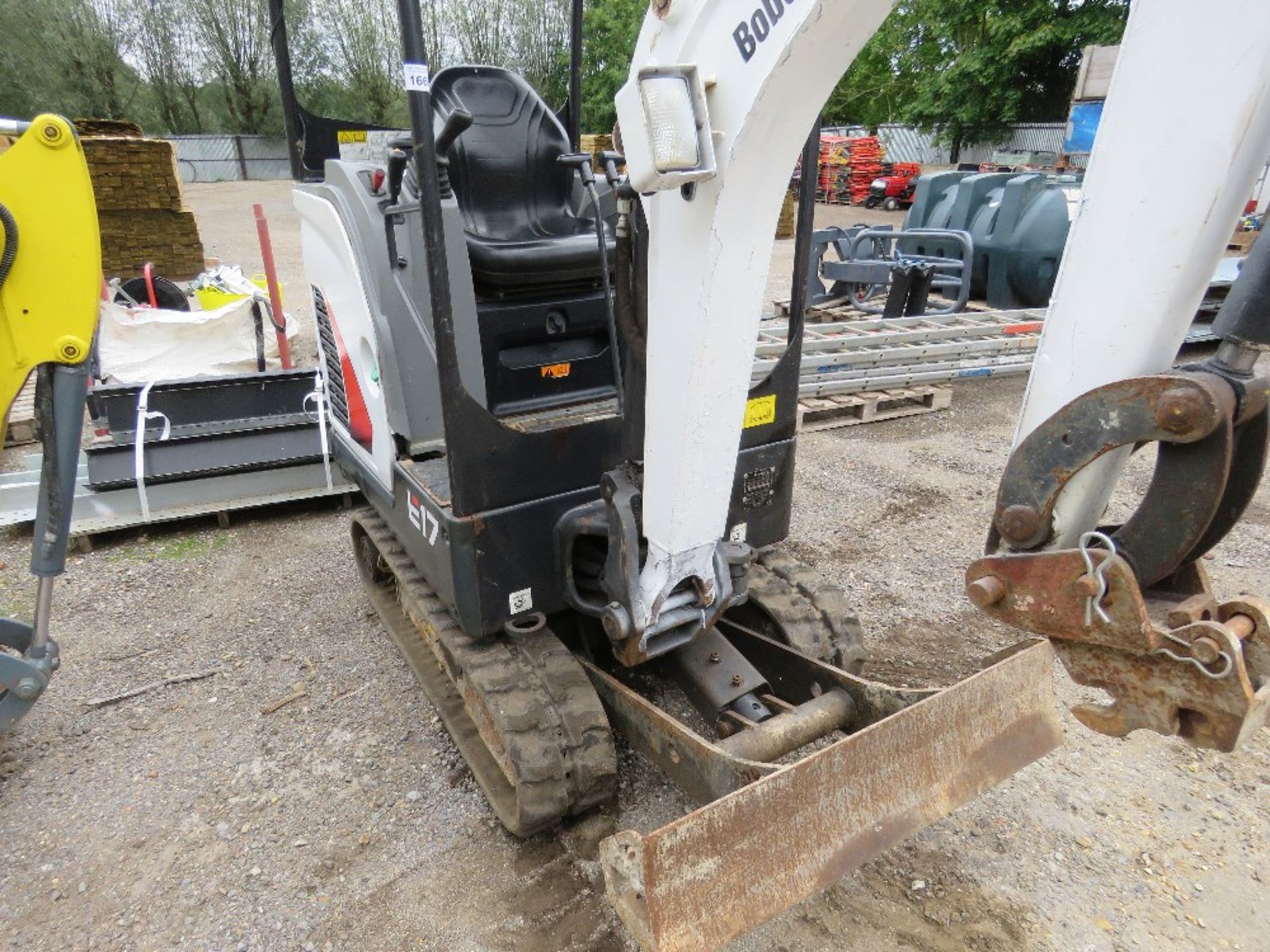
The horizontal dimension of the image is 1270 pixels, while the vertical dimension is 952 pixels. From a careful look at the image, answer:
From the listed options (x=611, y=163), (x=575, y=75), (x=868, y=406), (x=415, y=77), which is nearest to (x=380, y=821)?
(x=415, y=77)

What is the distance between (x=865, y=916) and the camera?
228 cm

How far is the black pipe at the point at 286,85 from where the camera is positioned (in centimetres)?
329

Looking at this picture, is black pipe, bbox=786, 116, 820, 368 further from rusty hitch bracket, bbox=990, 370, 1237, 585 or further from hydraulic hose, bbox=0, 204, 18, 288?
hydraulic hose, bbox=0, 204, 18, 288

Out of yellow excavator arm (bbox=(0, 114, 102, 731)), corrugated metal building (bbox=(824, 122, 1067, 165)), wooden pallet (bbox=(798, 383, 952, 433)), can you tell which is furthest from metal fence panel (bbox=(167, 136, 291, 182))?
yellow excavator arm (bbox=(0, 114, 102, 731))

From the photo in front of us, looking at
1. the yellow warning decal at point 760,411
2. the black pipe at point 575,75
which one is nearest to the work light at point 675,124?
the yellow warning decal at point 760,411

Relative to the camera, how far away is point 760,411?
2.64m

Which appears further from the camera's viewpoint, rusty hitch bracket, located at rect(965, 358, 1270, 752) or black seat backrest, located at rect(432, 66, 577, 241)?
black seat backrest, located at rect(432, 66, 577, 241)

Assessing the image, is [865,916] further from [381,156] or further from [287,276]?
[287,276]

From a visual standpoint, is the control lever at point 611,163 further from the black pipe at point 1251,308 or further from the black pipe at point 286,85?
the black pipe at point 1251,308

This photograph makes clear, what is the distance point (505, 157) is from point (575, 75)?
2.92ft

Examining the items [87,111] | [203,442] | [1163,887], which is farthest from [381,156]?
[87,111]

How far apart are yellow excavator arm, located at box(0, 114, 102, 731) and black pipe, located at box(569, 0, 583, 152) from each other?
1.80 meters

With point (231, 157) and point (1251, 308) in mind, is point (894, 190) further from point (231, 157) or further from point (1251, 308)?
point (231, 157)

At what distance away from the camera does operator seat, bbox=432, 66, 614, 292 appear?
114 inches
